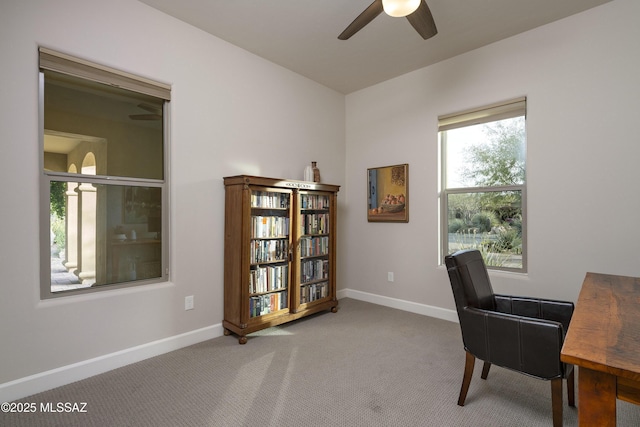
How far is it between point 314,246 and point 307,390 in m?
1.70

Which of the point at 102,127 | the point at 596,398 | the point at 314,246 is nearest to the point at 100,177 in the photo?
the point at 102,127

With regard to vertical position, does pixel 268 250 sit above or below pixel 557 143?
below

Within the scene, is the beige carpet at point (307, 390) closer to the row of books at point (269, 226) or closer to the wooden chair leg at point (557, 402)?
the wooden chair leg at point (557, 402)

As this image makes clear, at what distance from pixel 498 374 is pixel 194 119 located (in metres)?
3.24

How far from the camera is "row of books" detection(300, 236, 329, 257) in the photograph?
3.48m

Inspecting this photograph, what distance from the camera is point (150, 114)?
274 cm

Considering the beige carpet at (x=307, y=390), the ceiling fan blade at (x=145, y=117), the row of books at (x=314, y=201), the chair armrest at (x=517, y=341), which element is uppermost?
the ceiling fan blade at (x=145, y=117)

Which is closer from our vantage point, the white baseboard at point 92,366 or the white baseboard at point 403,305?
the white baseboard at point 92,366

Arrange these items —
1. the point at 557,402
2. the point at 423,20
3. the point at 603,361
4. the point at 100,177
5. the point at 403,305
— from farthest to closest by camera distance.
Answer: the point at 403,305 → the point at 100,177 → the point at 423,20 → the point at 557,402 → the point at 603,361

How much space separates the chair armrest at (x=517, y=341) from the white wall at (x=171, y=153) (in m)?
2.27

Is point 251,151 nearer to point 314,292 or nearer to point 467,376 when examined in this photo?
point 314,292

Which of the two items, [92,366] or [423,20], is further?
[92,366]

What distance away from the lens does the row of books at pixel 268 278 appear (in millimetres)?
3008

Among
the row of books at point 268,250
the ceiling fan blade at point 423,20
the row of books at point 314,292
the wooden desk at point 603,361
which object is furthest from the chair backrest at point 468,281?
the row of books at point 314,292
